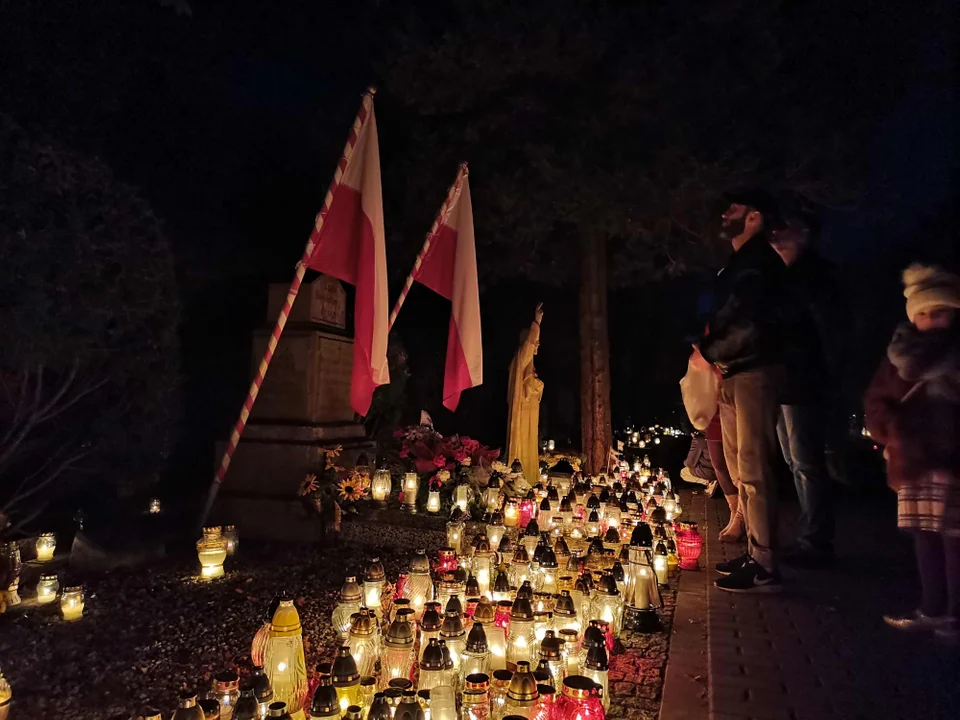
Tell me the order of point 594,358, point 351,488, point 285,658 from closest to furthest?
point 285,658
point 351,488
point 594,358

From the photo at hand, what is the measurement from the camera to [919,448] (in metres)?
3.96

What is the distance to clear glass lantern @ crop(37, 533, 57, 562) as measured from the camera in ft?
18.5

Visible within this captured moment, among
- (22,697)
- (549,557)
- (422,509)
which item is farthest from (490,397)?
(22,697)

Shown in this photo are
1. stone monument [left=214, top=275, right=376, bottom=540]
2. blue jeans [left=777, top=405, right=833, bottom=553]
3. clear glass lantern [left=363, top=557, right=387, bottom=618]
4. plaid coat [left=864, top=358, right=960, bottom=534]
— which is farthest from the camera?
stone monument [left=214, top=275, right=376, bottom=540]

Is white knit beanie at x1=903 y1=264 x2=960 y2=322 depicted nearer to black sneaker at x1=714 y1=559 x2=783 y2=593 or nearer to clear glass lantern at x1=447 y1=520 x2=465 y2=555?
black sneaker at x1=714 y1=559 x2=783 y2=593

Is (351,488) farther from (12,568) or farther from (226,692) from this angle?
(226,692)

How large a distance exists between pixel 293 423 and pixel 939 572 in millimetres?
6141

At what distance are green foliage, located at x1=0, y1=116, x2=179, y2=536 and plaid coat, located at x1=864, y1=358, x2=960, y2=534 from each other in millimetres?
5571

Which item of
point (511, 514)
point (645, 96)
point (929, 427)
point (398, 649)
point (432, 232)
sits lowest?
point (398, 649)

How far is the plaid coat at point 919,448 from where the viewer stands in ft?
12.7

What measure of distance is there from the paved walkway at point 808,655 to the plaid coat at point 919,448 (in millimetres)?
817

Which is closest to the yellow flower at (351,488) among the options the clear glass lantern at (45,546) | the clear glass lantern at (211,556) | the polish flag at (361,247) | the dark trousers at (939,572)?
the polish flag at (361,247)

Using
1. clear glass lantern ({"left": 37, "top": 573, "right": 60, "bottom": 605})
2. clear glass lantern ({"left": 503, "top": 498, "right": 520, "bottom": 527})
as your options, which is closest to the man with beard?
clear glass lantern ({"left": 503, "top": 498, "right": 520, "bottom": 527})

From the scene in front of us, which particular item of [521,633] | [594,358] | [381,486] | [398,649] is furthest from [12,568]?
[594,358]
